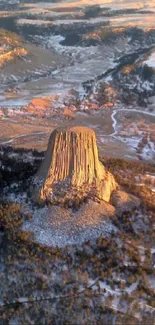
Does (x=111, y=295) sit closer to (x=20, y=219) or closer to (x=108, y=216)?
(x=108, y=216)

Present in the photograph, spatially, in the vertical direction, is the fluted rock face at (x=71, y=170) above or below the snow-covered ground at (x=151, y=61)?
above

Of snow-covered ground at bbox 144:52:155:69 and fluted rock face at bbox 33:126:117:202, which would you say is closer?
fluted rock face at bbox 33:126:117:202

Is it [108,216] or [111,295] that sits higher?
[108,216]

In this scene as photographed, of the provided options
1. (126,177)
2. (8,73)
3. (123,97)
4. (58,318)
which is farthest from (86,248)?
(8,73)

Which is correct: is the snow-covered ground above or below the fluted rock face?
below

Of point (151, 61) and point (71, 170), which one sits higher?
point (71, 170)

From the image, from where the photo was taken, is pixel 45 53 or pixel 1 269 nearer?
pixel 1 269

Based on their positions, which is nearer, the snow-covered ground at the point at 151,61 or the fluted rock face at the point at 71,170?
the fluted rock face at the point at 71,170

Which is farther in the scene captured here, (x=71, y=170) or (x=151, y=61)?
(x=151, y=61)
